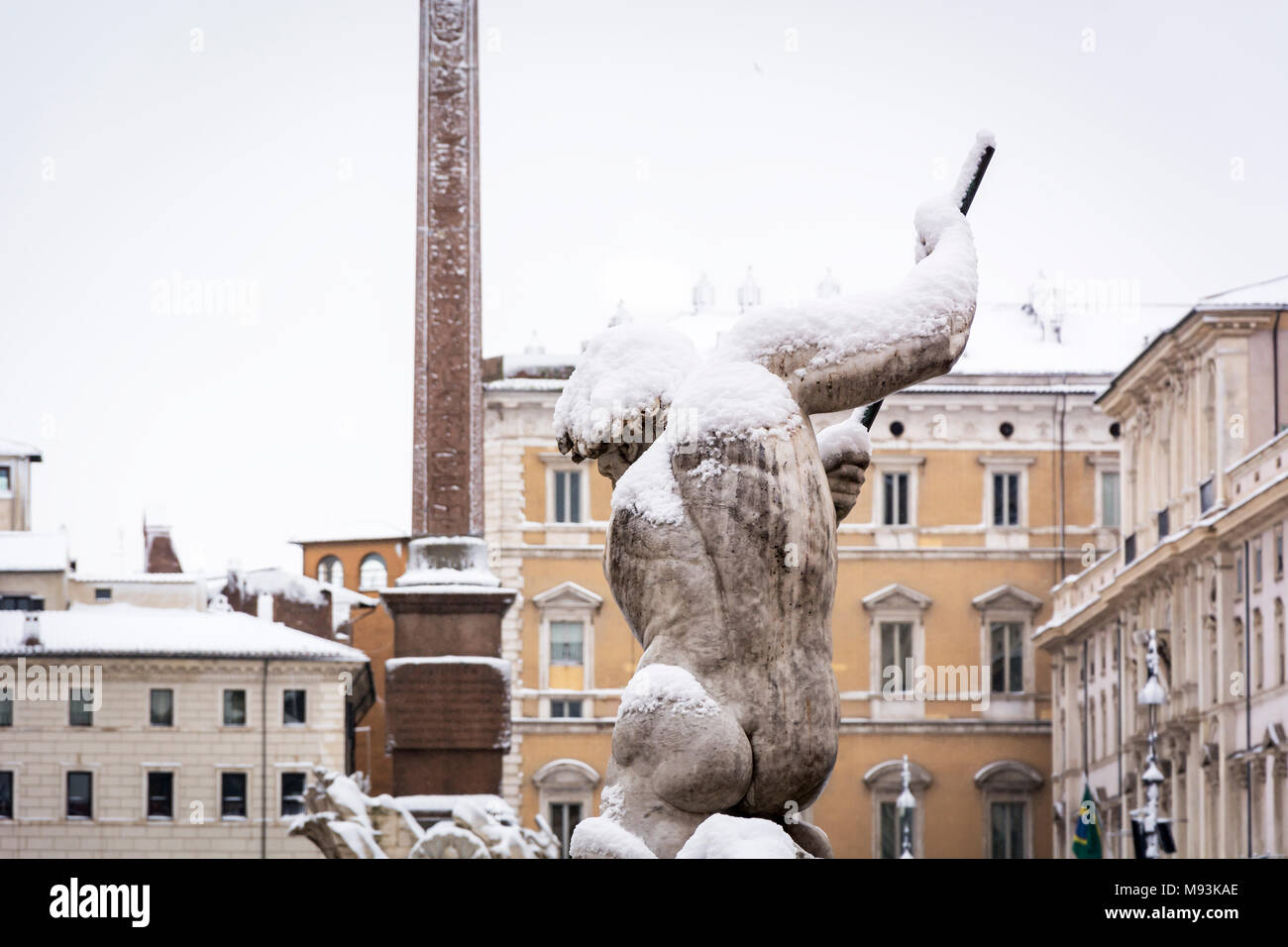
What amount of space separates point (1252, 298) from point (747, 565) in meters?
33.0

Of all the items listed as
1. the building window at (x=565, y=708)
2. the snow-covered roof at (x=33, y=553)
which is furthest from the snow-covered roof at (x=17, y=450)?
the building window at (x=565, y=708)

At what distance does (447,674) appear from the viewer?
89.3 ft

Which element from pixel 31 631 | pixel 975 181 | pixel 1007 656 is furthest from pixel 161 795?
pixel 975 181

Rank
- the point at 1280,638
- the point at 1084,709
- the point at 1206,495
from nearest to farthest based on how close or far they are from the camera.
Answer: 1. the point at 1280,638
2. the point at 1206,495
3. the point at 1084,709

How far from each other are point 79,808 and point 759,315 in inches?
1677

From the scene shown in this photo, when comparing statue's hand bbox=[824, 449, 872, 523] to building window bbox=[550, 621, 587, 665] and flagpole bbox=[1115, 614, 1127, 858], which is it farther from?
building window bbox=[550, 621, 587, 665]

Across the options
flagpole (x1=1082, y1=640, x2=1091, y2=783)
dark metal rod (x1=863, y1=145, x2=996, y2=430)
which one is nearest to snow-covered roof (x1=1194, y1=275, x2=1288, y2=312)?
flagpole (x1=1082, y1=640, x2=1091, y2=783)

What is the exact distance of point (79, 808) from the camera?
1785 inches

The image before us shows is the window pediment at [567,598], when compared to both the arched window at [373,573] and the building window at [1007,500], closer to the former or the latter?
the building window at [1007,500]

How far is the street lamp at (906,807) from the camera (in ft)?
136

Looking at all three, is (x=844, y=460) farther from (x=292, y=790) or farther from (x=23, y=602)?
(x=23, y=602)

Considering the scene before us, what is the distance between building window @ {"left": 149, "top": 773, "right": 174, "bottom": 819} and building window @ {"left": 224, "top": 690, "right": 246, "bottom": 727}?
1388 millimetres
